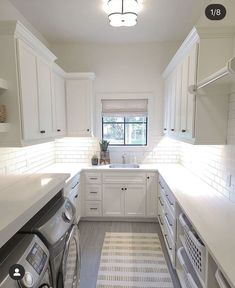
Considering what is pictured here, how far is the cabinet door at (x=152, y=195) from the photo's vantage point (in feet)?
11.1

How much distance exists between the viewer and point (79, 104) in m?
3.56

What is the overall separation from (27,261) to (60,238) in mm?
367

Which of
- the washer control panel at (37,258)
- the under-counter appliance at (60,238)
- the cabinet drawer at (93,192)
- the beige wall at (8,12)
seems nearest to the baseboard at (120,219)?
the cabinet drawer at (93,192)

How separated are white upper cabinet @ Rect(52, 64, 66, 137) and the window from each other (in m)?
0.78

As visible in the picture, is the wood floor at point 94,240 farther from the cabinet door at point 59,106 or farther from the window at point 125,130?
the cabinet door at point 59,106

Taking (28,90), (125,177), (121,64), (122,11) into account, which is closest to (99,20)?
(122,11)

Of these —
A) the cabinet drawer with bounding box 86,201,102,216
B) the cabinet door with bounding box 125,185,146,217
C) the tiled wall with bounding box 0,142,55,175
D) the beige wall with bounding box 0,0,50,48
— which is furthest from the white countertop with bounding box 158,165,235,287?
the beige wall with bounding box 0,0,50,48

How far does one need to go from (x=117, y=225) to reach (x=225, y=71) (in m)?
2.74

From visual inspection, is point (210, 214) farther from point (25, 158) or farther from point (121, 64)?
point (121, 64)

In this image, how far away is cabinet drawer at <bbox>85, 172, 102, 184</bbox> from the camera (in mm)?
3418

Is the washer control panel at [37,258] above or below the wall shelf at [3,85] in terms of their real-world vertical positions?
below

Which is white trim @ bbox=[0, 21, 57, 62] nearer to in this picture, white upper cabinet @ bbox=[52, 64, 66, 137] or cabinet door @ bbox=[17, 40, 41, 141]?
cabinet door @ bbox=[17, 40, 41, 141]

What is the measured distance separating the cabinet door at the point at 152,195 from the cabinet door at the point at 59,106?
153cm

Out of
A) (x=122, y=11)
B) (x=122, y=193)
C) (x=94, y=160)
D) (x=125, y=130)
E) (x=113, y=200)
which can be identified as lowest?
(x=113, y=200)
